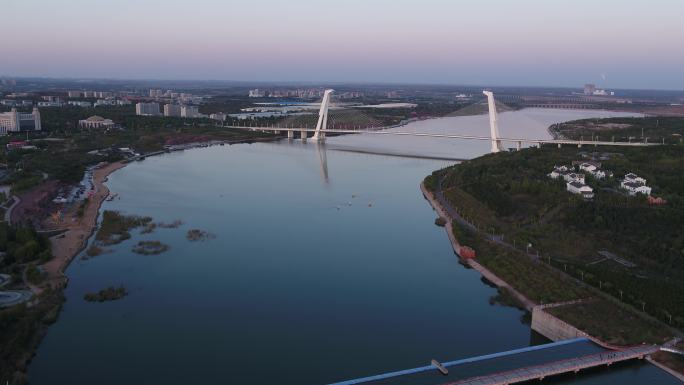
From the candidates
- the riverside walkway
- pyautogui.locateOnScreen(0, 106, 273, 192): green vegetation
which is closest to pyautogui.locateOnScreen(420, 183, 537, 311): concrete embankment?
the riverside walkway

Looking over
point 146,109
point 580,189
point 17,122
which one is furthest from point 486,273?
point 146,109

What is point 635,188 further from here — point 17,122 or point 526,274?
point 17,122

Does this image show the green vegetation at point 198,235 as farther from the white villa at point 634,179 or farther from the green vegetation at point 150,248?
the white villa at point 634,179

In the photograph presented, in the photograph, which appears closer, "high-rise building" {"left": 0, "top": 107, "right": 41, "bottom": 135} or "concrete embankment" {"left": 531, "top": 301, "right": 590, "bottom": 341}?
"concrete embankment" {"left": 531, "top": 301, "right": 590, "bottom": 341}

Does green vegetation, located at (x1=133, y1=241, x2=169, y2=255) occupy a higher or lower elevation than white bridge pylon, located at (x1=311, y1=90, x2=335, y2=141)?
lower

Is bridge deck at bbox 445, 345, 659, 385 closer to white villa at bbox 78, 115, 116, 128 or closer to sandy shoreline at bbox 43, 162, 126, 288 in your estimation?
sandy shoreline at bbox 43, 162, 126, 288

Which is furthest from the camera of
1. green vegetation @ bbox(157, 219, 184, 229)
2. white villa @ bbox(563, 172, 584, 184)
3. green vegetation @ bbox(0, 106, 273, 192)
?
green vegetation @ bbox(0, 106, 273, 192)
